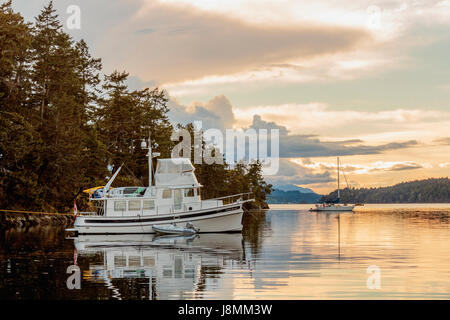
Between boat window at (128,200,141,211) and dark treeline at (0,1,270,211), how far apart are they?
15.8m

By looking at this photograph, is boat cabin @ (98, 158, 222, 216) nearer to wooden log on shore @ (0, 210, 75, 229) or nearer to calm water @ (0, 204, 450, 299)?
calm water @ (0, 204, 450, 299)

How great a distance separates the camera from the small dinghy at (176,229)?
44.0 metres

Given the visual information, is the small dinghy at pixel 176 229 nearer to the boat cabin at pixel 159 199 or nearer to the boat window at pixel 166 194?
the boat cabin at pixel 159 199

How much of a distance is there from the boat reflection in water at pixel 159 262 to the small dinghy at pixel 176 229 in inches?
25.9

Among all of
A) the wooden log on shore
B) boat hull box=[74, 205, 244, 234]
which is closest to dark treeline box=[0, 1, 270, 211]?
the wooden log on shore

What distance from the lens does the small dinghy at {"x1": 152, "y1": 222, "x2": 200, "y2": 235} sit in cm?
4400

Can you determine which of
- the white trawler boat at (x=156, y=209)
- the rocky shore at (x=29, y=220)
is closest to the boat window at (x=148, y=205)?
the white trawler boat at (x=156, y=209)

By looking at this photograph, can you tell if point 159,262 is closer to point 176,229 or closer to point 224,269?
point 224,269

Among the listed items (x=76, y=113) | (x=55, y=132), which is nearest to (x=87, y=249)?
(x=55, y=132)

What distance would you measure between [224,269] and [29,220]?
42690 millimetres

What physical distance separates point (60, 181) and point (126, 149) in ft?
78.6

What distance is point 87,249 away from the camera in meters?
34.1

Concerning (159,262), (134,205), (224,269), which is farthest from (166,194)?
(224,269)
